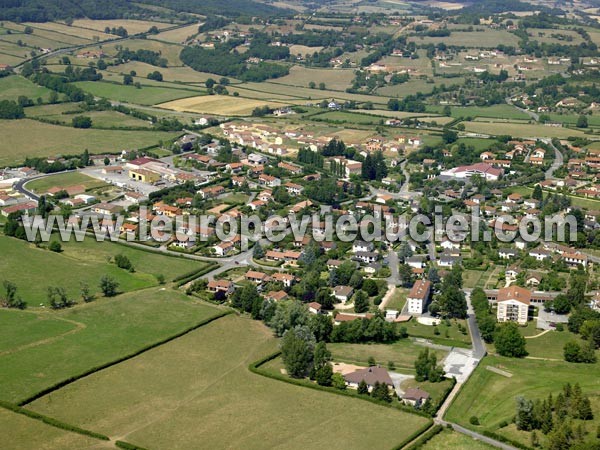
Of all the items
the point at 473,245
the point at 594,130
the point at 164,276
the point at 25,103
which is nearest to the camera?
the point at 164,276

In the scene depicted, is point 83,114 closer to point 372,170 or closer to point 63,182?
point 63,182

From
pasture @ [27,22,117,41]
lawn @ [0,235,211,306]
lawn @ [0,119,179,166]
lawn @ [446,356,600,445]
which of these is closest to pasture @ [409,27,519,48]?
pasture @ [27,22,117,41]

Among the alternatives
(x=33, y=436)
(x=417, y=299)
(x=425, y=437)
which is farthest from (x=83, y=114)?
(x=425, y=437)

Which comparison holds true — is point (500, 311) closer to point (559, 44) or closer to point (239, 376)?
point (239, 376)

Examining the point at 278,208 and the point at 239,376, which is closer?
the point at 239,376

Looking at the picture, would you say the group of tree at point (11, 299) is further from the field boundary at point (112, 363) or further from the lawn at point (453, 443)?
the lawn at point (453, 443)

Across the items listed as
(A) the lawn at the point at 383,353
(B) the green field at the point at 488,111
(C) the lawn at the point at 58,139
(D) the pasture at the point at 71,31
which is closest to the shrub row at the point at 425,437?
(A) the lawn at the point at 383,353

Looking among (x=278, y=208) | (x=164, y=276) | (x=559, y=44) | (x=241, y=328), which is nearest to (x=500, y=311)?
(x=241, y=328)

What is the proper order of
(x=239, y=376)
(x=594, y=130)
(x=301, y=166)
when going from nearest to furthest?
(x=239, y=376)
(x=301, y=166)
(x=594, y=130)
